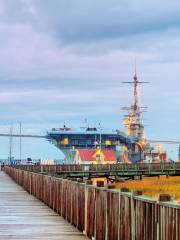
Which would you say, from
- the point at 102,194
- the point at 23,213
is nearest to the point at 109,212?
the point at 102,194

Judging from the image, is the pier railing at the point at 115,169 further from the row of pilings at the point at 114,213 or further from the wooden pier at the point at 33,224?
the row of pilings at the point at 114,213

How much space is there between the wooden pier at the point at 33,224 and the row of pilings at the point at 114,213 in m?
0.35

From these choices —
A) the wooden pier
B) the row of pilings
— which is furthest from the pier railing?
the row of pilings

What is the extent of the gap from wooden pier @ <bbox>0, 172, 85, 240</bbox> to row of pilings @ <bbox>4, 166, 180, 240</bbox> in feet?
1.15

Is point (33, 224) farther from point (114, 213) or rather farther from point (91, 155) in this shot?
point (91, 155)

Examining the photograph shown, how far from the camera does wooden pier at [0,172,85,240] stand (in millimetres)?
17609

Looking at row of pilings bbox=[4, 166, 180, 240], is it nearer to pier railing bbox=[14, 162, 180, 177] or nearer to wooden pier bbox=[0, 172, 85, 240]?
wooden pier bbox=[0, 172, 85, 240]

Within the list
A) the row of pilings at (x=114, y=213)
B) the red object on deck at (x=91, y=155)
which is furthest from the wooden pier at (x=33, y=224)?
the red object on deck at (x=91, y=155)

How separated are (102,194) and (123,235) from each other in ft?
7.27

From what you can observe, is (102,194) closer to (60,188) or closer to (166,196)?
(166,196)

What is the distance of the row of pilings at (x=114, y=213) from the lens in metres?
9.81

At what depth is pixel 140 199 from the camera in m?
11.2

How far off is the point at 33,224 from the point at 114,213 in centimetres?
767

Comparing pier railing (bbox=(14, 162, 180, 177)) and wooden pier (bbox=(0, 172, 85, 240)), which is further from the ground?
wooden pier (bbox=(0, 172, 85, 240))
